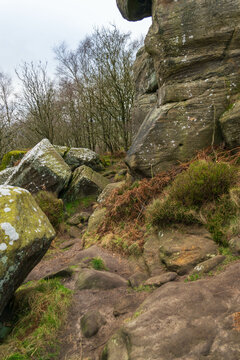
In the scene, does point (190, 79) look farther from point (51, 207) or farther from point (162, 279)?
point (51, 207)

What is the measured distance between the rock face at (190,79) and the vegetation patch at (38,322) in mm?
4111

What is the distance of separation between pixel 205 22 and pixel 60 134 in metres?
19.8

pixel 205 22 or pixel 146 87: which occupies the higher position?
pixel 205 22

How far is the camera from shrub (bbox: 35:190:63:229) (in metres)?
8.16

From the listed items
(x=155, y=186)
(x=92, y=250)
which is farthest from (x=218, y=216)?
(x=92, y=250)

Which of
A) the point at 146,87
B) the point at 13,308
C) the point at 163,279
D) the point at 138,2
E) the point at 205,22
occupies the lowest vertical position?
the point at 163,279

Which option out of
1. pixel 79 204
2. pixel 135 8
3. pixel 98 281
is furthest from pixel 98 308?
pixel 135 8

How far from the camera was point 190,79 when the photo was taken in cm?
667

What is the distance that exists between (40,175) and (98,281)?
22.2ft

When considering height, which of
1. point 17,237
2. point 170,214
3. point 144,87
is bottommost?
point 170,214

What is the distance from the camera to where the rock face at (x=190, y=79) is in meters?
6.20

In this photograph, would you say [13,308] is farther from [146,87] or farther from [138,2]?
[138,2]

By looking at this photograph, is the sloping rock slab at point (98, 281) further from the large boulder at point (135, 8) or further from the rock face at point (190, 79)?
the large boulder at point (135, 8)

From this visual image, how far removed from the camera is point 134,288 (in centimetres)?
379
